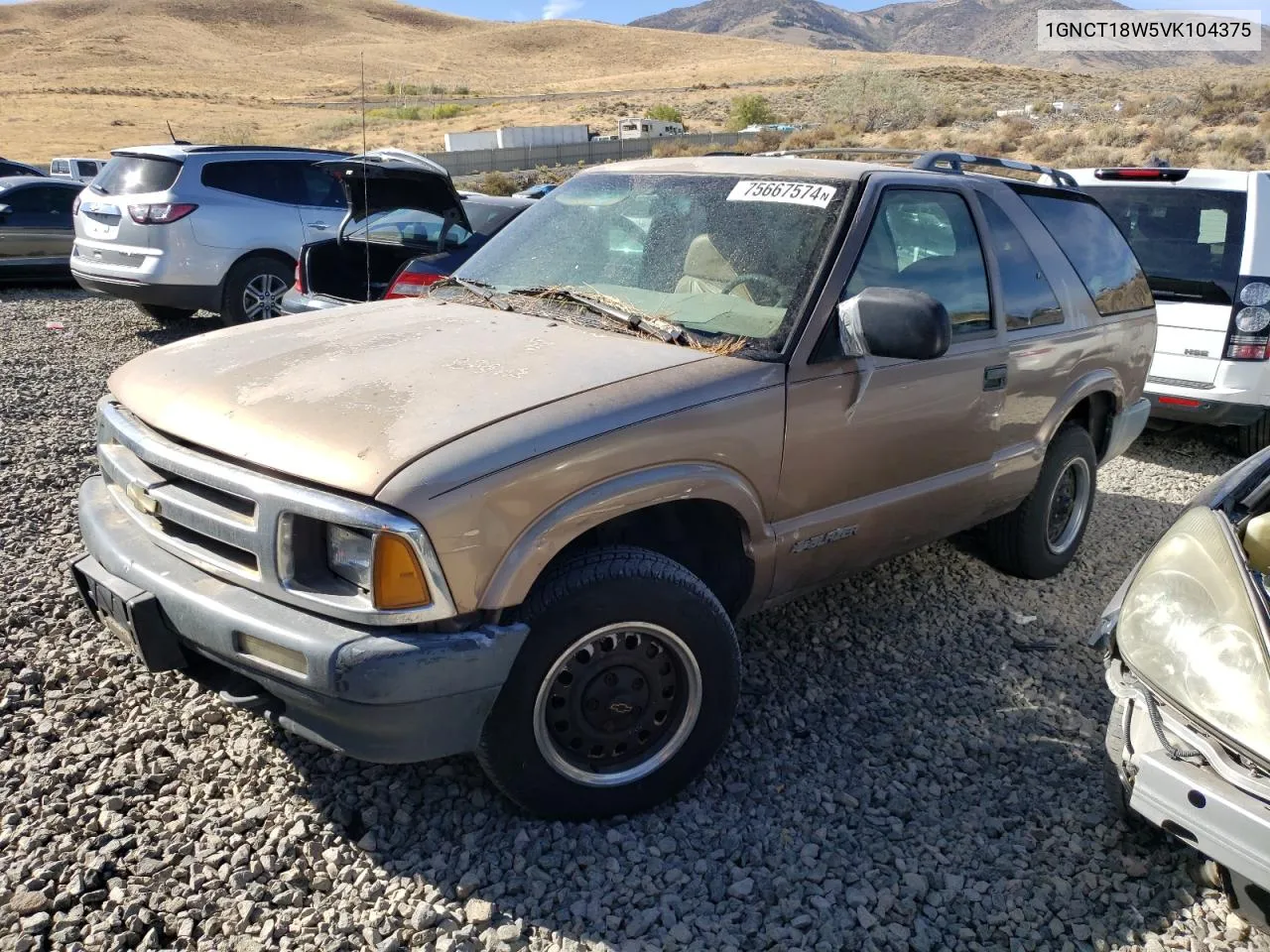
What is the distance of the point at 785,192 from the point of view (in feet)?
11.1

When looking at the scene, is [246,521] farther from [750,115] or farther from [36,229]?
[750,115]

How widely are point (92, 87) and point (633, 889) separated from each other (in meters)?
81.6

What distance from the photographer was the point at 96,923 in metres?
2.39

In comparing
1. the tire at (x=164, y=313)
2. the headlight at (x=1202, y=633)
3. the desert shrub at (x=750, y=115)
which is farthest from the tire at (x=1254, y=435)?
the desert shrub at (x=750, y=115)

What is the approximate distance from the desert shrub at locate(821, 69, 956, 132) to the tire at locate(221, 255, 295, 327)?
115 ft

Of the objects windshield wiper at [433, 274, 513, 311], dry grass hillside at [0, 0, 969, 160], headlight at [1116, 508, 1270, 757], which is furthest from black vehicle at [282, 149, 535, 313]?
dry grass hillside at [0, 0, 969, 160]

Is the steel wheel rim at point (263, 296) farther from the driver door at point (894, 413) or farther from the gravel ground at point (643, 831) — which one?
the driver door at point (894, 413)

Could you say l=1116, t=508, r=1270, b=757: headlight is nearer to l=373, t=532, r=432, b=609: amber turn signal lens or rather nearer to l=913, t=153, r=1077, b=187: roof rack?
l=373, t=532, r=432, b=609: amber turn signal lens

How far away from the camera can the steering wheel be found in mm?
3131

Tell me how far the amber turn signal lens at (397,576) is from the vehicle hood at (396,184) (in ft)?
14.0

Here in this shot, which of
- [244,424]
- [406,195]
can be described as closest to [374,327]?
[244,424]

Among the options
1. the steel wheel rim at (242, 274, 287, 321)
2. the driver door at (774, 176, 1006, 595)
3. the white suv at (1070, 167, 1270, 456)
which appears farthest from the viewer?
the steel wheel rim at (242, 274, 287, 321)

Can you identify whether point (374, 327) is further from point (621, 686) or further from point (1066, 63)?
point (1066, 63)

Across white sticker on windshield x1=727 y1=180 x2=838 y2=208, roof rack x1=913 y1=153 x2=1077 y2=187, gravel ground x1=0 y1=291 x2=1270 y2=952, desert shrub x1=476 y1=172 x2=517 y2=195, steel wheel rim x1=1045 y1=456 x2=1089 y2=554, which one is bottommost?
desert shrub x1=476 y1=172 x2=517 y2=195
